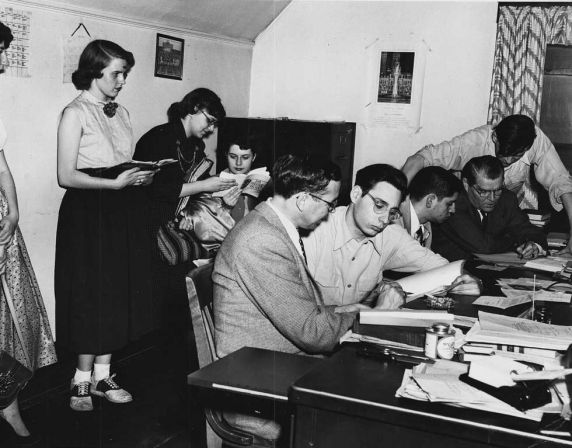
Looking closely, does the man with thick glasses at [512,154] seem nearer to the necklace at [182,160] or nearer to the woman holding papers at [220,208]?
the woman holding papers at [220,208]

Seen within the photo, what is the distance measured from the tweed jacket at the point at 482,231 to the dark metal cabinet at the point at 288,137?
1.42 meters

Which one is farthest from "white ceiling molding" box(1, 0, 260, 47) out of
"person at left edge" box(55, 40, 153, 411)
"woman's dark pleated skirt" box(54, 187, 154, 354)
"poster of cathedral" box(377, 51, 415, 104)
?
"poster of cathedral" box(377, 51, 415, 104)

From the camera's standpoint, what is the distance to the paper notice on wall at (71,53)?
3.31 meters

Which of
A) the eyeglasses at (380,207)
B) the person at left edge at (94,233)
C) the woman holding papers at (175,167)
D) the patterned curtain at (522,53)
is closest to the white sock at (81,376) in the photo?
the person at left edge at (94,233)

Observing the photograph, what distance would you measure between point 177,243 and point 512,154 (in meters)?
2.04

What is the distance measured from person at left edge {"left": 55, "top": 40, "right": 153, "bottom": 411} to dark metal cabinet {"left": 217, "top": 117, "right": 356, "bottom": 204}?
5.73 feet

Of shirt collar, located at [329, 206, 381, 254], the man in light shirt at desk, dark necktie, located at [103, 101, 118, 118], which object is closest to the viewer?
shirt collar, located at [329, 206, 381, 254]

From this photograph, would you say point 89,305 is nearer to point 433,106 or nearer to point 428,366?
point 428,366

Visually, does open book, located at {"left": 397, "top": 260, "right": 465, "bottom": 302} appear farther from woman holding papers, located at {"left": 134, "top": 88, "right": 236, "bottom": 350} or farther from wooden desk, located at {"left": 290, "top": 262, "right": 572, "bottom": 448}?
woman holding papers, located at {"left": 134, "top": 88, "right": 236, "bottom": 350}

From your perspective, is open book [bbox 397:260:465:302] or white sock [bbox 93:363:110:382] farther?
white sock [bbox 93:363:110:382]

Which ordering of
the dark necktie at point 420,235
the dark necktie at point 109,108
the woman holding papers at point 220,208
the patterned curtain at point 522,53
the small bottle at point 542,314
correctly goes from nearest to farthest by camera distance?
the small bottle at point 542,314 → the dark necktie at point 109,108 → the dark necktie at point 420,235 → the woman holding papers at point 220,208 → the patterned curtain at point 522,53

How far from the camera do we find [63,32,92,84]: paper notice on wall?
130 inches

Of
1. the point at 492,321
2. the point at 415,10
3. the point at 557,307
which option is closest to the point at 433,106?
the point at 415,10

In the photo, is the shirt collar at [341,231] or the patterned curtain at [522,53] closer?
the shirt collar at [341,231]
